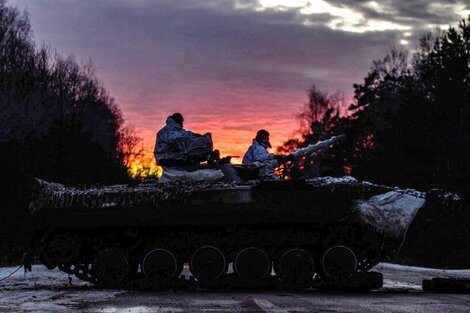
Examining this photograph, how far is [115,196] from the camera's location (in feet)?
56.3

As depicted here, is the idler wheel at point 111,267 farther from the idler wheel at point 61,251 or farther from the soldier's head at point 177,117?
the soldier's head at point 177,117

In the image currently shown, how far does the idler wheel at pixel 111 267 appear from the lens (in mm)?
17312

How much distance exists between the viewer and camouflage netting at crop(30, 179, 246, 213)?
1703 centimetres

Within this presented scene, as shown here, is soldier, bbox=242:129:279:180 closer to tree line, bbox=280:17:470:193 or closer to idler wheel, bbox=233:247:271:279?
idler wheel, bbox=233:247:271:279

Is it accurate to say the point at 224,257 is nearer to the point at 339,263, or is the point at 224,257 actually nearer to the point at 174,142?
the point at 339,263

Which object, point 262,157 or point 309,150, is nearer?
point 262,157

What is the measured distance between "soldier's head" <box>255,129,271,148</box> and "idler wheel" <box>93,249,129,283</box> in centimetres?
362

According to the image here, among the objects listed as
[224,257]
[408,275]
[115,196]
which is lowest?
[408,275]

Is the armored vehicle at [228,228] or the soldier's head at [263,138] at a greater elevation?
the soldier's head at [263,138]

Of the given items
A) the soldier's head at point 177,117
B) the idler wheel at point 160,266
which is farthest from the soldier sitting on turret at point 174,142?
the idler wheel at point 160,266

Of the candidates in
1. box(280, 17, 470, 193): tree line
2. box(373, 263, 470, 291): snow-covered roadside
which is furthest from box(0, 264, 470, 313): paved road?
box(280, 17, 470, 193): tree line

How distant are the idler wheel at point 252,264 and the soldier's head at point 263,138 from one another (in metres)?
2.66

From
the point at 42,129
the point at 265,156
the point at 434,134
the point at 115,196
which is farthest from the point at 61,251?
the point at 42,129

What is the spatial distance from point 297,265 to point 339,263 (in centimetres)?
75
